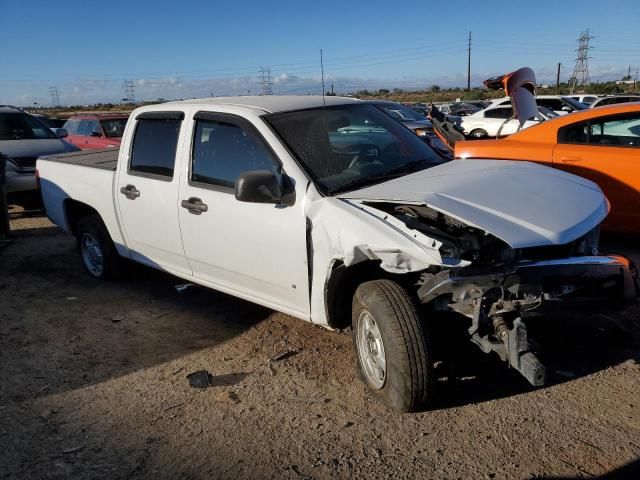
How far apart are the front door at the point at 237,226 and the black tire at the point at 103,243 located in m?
1.59

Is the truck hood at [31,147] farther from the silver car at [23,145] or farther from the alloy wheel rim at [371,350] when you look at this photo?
the alloy wheel rim at [371,350]

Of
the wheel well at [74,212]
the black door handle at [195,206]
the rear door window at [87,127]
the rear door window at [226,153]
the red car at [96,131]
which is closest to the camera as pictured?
the rear door window at [226,153]

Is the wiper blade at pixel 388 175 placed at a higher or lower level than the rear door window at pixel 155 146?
lower

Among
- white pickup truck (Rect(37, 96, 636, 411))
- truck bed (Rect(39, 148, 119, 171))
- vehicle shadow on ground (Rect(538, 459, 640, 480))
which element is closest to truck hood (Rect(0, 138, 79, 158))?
truck bed (Rect(39, 148, 119, 171))

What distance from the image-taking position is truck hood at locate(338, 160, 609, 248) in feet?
9.54

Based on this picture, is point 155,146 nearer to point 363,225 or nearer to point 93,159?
point 93,159

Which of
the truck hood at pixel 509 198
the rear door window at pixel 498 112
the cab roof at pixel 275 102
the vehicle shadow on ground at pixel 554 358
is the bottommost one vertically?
the vehicle shadow on ground at pixel 554 358

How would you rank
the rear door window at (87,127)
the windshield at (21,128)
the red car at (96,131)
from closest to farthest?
the windshield at (21,128) → the red car at (96,131) → the rear door window at (87,127)

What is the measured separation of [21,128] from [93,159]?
5228 millimetres

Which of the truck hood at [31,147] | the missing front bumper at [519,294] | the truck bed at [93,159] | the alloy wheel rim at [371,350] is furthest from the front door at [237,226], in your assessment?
the truck hood at [31,147]

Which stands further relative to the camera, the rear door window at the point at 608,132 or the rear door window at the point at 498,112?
the rear door window at the point at 498,112

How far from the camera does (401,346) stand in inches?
119

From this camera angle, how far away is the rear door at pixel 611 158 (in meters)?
5.31

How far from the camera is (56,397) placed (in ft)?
12.0
